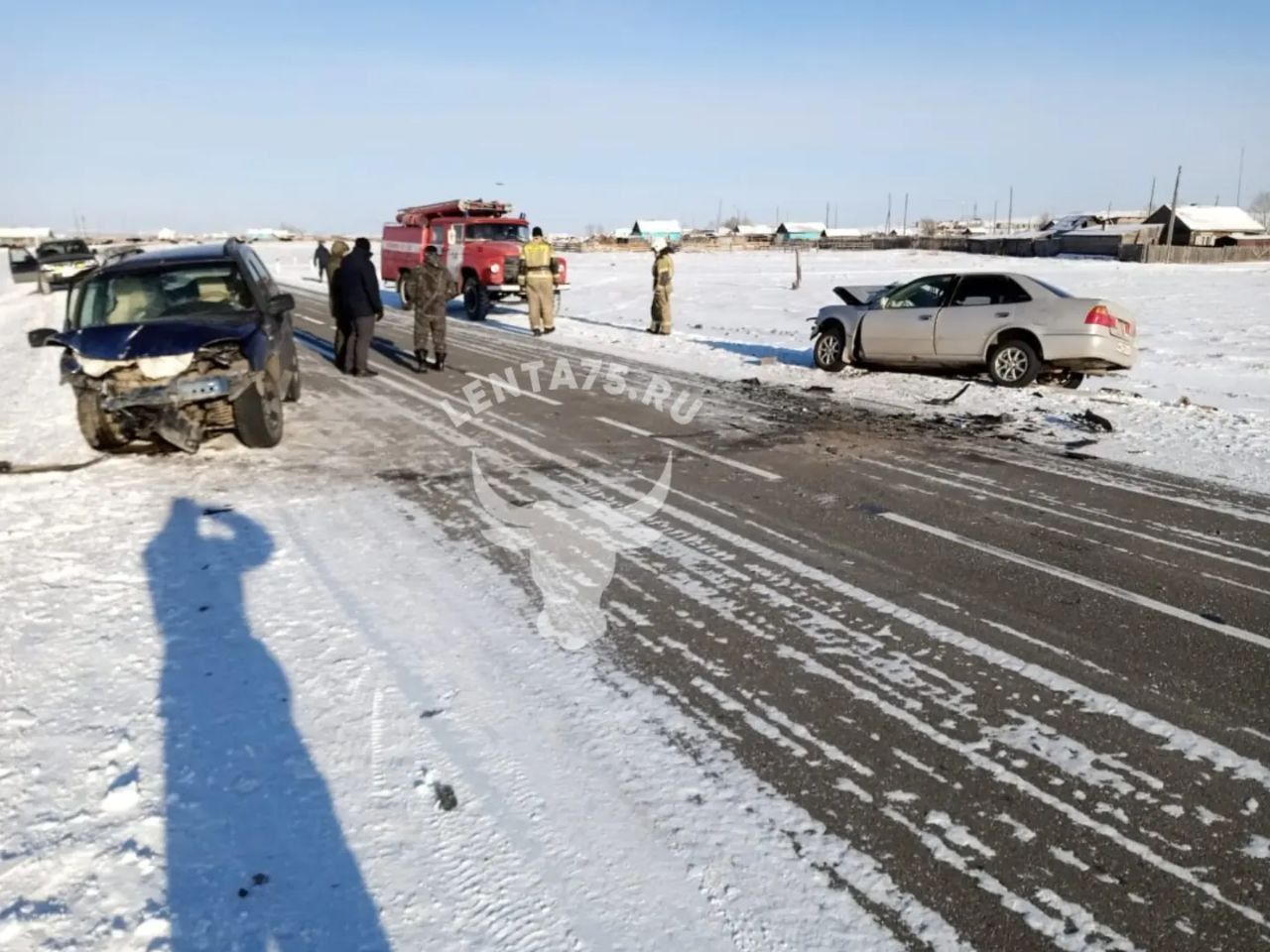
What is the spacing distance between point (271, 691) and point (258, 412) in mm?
4651

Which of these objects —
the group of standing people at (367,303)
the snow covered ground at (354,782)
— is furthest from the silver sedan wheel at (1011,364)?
the snow covered ground at (354,782)

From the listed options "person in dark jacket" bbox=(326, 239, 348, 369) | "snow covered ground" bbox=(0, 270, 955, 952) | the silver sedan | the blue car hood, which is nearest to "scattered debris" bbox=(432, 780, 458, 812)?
"snow covered ground" bbox=(0, 270, 955, 952)

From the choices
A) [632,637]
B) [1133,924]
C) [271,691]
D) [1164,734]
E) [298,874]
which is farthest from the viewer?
[632,637]

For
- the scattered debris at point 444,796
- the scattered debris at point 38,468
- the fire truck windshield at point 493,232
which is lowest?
the scattered debris at point 444,796

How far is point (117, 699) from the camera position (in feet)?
11.7

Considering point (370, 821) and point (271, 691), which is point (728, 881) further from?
point (271, 691)

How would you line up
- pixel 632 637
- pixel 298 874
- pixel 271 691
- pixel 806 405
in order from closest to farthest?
1. pixel 298 874
2. pixel 271 691
3. pixel 632 637
4. pixel 806 405

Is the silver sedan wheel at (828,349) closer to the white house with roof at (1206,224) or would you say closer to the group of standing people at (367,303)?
the group of standing people at (367,303)

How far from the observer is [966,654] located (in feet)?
13.2

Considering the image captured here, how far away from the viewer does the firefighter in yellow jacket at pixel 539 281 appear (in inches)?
704

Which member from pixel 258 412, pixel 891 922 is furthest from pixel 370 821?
pixel 258 412

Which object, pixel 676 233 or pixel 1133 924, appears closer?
pixel 1133 924

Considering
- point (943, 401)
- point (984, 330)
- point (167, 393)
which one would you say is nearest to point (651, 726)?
point (167, 393)

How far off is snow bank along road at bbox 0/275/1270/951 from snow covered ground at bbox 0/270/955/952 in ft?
0.05
